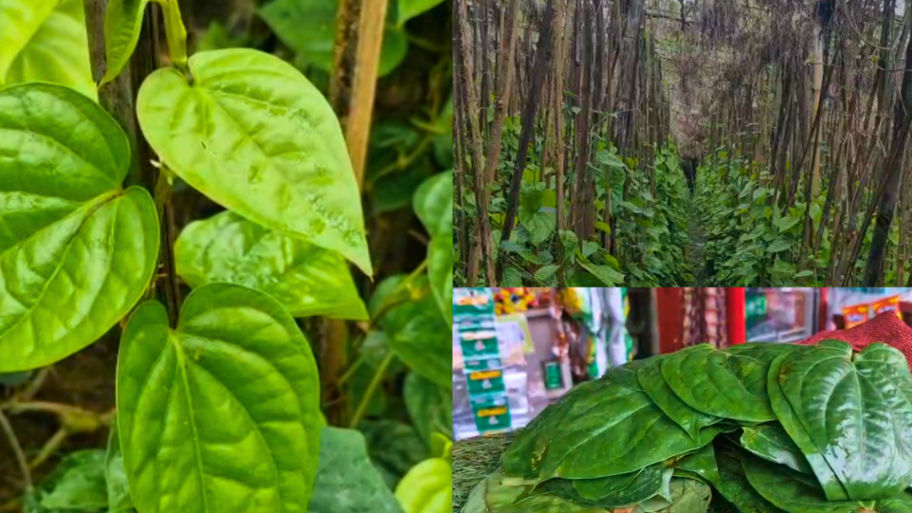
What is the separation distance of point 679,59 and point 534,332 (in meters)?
0.23

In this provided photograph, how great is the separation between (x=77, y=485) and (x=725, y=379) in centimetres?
56

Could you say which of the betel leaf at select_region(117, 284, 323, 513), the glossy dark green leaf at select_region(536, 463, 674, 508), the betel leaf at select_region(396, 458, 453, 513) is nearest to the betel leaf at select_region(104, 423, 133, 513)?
the betel leaf at select_region(117, 284, 323, 513)

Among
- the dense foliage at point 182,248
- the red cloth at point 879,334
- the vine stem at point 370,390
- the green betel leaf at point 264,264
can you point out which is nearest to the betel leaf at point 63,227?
the dense foliage at point 182,248

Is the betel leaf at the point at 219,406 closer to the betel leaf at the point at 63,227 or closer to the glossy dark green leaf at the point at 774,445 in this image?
the betel leaf at the point at 63,227

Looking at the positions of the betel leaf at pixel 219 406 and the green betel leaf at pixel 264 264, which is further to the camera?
the green betel leaf at pixel 264 264

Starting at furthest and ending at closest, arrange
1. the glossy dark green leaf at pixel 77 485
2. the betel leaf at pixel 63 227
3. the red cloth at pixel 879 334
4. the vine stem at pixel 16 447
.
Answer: the vine stem at pixel 16 447 → the glossy dark green leaf at pixel 77 485 → the red cloth at pixel 879 334 → the betel leaf at pixel 63 227

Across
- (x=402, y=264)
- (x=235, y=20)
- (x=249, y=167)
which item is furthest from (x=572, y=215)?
(x=235, y=20)

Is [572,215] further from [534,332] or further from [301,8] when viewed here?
[301,8]

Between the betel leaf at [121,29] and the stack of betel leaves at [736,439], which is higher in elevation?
the betel leaf at [121,29]

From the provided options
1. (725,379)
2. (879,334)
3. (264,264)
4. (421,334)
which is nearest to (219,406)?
(264,264)

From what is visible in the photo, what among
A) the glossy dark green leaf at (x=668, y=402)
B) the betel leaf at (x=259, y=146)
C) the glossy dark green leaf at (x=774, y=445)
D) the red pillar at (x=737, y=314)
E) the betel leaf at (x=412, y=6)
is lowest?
the glossy dark green leaf at (x=774, y=445)

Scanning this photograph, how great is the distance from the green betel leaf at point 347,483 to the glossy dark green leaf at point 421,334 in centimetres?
9

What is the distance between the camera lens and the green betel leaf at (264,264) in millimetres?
608

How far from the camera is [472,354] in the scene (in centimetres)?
64
